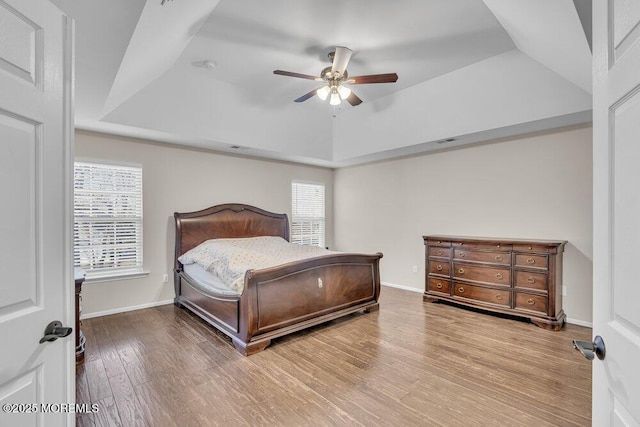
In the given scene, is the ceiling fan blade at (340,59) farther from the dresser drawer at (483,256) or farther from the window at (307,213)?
the window at (307,213)

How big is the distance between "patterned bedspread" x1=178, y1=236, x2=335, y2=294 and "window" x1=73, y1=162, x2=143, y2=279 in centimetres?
71

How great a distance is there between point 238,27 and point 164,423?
3.25 meters

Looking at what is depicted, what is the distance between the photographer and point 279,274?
3.08 m

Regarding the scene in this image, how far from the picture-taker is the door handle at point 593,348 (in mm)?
875

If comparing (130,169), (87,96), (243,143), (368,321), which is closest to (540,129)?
(368,321)

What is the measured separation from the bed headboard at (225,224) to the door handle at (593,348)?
4.48 m

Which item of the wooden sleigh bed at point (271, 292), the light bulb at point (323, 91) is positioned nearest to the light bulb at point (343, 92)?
the light bulb at point (323, 91)

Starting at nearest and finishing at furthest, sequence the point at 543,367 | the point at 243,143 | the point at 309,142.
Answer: the point at 543,367, the point at 243,143, the point at 309,142

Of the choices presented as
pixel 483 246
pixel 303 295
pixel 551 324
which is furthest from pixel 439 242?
pixel 303 295

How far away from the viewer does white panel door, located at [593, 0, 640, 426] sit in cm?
73

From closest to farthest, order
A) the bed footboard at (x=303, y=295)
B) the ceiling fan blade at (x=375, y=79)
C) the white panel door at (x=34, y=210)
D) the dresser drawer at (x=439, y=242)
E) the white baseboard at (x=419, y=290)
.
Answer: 1. the white panel door at (x=34, y=210)
2. the bed footboard at (x=303, y=295)
3. the ceiling fan blade at (x=375, y=79)
4. the white baseboard at (x=419, y=290)
5. the dresser drawer at (x=439, y=242)

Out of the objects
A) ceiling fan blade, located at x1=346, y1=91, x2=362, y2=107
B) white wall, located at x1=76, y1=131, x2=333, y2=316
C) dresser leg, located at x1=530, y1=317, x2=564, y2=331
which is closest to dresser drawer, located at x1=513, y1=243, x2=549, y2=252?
dresser leg, located at x1=530, y1=317, x2=564, y2=331

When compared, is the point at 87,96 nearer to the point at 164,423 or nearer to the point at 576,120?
the point at 164,423

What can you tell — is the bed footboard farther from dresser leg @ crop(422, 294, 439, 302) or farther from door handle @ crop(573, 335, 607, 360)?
door handle @ crop(573, 335, 607, 360)
